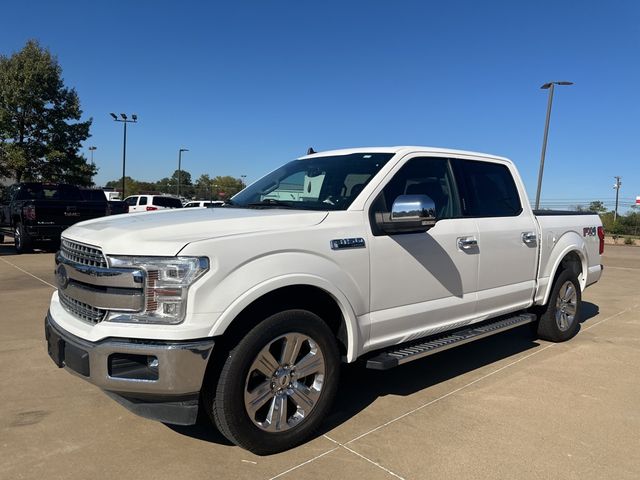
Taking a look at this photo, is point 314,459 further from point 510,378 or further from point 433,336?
point 510,378

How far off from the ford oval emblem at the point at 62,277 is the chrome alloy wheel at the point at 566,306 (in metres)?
4.75

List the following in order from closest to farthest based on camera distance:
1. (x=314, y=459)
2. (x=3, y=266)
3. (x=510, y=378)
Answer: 1. (x=314, y=459)
2. (x=510, y=378)
3. (x=3, y=266)

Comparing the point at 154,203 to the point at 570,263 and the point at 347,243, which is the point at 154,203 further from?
the point at 347,243

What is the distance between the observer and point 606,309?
7.79 meters

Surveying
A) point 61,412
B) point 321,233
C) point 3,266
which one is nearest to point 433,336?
point 321,233

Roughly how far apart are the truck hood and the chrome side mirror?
476mm

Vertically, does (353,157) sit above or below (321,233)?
above

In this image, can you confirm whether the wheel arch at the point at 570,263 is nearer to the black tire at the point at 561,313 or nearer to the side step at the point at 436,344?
the black tire at the point at 561,313

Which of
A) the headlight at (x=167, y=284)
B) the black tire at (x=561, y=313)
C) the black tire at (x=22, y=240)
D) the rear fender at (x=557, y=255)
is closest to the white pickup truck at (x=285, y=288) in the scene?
the headlight at (x=167, y=284)

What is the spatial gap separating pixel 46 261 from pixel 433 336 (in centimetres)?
1064

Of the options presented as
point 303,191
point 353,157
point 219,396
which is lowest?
point 219,396

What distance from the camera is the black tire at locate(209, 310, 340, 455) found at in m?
2.84

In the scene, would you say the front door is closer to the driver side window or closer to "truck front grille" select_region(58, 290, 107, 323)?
the driver side window

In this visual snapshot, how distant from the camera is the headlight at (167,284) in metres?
2.70
